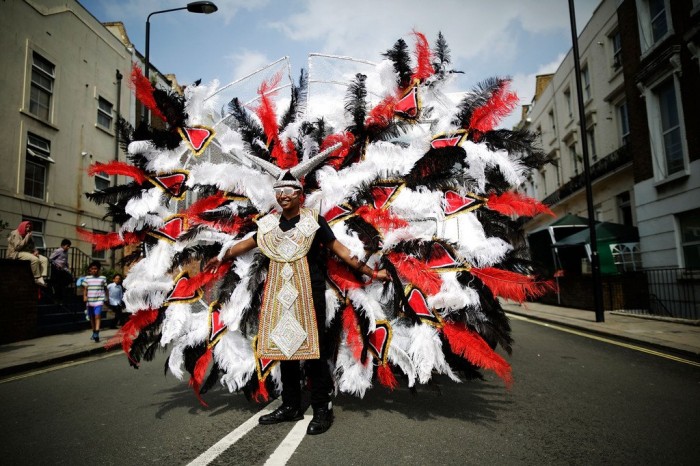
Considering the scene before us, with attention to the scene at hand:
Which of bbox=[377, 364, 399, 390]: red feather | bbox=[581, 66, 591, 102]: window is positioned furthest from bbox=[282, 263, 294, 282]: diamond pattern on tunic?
bbox=[581, 66, 591, 102]: window

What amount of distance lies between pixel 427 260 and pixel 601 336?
286 inches

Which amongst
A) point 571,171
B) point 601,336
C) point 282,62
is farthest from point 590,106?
point 282,62

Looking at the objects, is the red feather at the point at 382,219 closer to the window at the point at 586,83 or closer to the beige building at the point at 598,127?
the beige building at the point at 598,127

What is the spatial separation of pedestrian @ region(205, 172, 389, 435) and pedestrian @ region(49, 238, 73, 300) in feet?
32.6

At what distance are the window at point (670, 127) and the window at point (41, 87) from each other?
19.5 m

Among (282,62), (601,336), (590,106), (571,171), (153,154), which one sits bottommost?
(601,336)

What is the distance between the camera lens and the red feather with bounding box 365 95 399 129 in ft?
11.8

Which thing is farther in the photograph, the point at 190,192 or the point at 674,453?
the point at 190,192

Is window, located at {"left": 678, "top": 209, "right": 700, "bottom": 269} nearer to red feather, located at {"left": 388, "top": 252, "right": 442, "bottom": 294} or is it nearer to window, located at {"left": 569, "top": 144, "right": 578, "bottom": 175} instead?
window, located at {"left": 569, "top": 144, "right": 578, "bottom": 175}

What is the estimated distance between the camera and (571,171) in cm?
2367

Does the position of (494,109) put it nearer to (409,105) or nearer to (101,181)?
(409,105)

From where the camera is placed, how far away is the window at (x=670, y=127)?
12688 mm

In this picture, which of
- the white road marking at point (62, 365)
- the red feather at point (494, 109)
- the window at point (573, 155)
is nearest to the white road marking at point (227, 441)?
the red feather at point (494, 109)

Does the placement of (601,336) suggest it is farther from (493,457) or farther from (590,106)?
(590,106)
